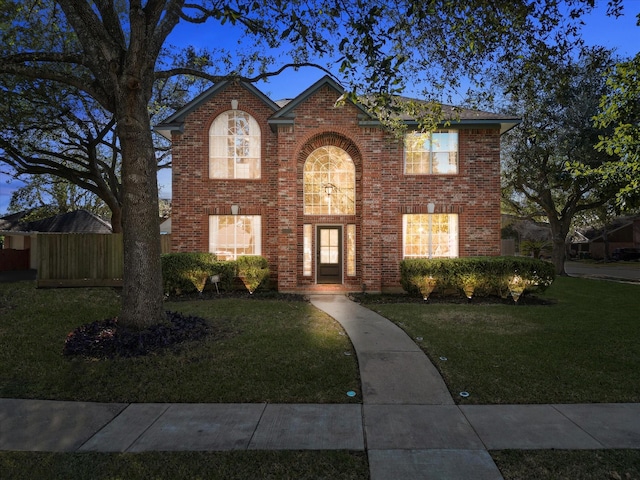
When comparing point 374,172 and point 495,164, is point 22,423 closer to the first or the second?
point 374,172

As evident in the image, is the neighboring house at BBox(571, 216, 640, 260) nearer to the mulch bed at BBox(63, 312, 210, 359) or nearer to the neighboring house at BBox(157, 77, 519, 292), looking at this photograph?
the neighboring house at BBox(157, 77, 519, 292)

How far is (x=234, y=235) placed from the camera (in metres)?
13.9

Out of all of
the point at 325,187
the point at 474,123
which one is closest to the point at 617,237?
the point at 474,123

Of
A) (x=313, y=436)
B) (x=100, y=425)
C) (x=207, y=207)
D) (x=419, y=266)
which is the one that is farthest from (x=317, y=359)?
(x=207, y=207)

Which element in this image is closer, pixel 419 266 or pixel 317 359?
pixel 317 359

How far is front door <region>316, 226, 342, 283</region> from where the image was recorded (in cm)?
1370

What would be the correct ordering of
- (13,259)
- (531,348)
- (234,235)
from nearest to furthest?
(531,348), (234,235), (13,259)

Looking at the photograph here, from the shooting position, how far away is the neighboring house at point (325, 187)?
13.0 metres

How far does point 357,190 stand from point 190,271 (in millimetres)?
6279

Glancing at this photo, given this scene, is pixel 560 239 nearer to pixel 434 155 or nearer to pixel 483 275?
pixel 434 155

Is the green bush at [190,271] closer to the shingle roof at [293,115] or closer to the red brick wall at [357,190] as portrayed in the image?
the red brick wall at [357,190]

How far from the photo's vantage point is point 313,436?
3.70 metres

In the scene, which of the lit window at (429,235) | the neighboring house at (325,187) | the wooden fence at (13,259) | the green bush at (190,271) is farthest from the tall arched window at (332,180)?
the wooden fence at (13,259)

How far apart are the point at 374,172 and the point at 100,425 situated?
10685 millimetres
